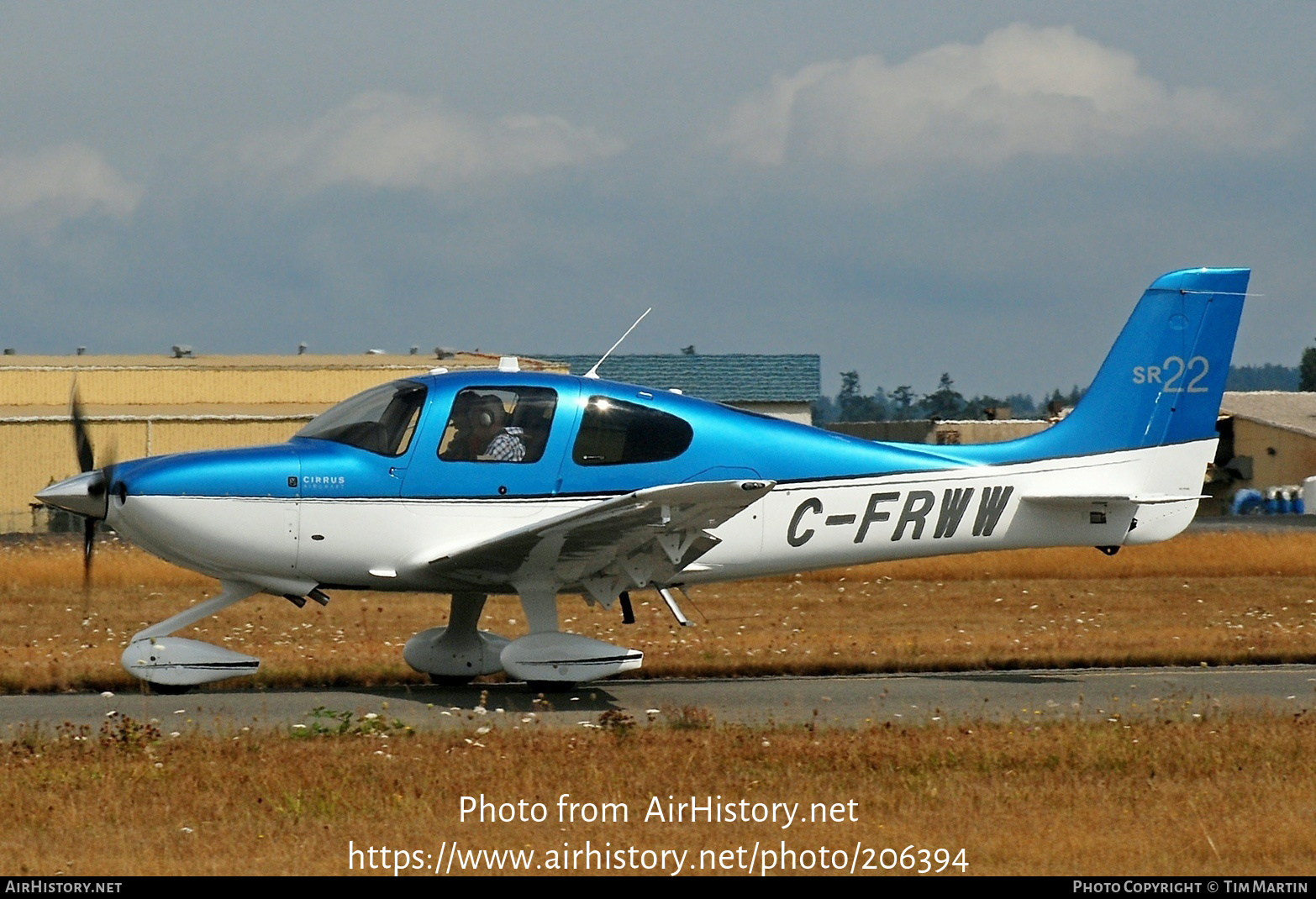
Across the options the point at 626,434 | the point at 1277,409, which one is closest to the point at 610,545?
the point at 626,434

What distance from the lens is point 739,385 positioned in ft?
184

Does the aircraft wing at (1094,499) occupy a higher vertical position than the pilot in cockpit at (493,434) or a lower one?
lower

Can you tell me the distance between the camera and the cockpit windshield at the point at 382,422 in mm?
10734

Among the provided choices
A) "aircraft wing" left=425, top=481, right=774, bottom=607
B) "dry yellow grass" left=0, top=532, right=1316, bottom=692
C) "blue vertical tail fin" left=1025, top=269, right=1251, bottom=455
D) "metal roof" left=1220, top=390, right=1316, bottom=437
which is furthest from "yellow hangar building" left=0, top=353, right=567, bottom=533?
"aircraft wing" left=425, top=481, right=774, bottom=607

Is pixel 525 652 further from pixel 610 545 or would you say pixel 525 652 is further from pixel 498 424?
pixel 498 424

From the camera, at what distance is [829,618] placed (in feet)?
56.0

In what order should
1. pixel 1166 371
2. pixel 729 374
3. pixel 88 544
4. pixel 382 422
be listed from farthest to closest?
pixel 729 374 → pixel 1166 371 → pixel 88 544 → pixel 382 422

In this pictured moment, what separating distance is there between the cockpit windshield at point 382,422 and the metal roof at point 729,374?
145 ft

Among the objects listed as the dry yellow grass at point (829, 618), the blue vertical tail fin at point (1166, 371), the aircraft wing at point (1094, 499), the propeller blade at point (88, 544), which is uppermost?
the blue vertical tail fin at point (1166, 371)

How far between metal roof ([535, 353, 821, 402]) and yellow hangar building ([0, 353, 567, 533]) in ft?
18.5

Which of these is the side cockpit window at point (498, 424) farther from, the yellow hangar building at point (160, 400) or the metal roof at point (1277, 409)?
the metal roof at point (1277, 409)

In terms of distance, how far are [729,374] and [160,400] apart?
20.8 meters

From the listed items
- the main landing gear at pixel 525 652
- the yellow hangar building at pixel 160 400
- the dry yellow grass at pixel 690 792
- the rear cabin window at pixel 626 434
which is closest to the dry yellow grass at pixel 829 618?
the main landing gear at pixel 525 652
